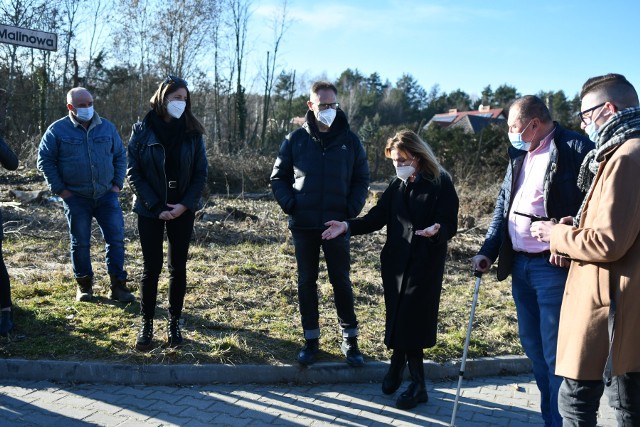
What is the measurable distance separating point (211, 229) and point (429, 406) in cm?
633

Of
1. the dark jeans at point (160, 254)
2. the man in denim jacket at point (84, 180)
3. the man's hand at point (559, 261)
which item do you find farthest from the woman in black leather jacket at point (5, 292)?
the man's hand at point (559, 261)

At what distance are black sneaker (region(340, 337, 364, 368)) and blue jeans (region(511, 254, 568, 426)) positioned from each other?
4.83 ft

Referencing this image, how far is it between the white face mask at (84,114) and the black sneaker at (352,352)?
11.7 ft

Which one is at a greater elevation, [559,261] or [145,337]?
[559,261]

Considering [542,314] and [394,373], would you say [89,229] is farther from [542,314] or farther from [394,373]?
[542,314]

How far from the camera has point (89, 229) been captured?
19.7 feet

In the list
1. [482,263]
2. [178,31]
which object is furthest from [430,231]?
[178,31]

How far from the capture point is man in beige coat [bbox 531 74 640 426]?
8.47ft

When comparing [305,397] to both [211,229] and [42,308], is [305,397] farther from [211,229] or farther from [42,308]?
[211,229]

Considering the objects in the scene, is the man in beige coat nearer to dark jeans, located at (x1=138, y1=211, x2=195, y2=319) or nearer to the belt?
the belt

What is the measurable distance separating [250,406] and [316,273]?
1191 millimetres

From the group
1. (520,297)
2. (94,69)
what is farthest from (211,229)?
(94,69)

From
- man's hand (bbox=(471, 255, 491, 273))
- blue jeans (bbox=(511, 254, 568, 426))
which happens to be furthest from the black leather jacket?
blue jeans (bbox=(511, 254, 568, 426))

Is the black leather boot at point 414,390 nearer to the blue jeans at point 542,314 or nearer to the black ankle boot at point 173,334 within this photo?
the blue jeans at point 542,314
